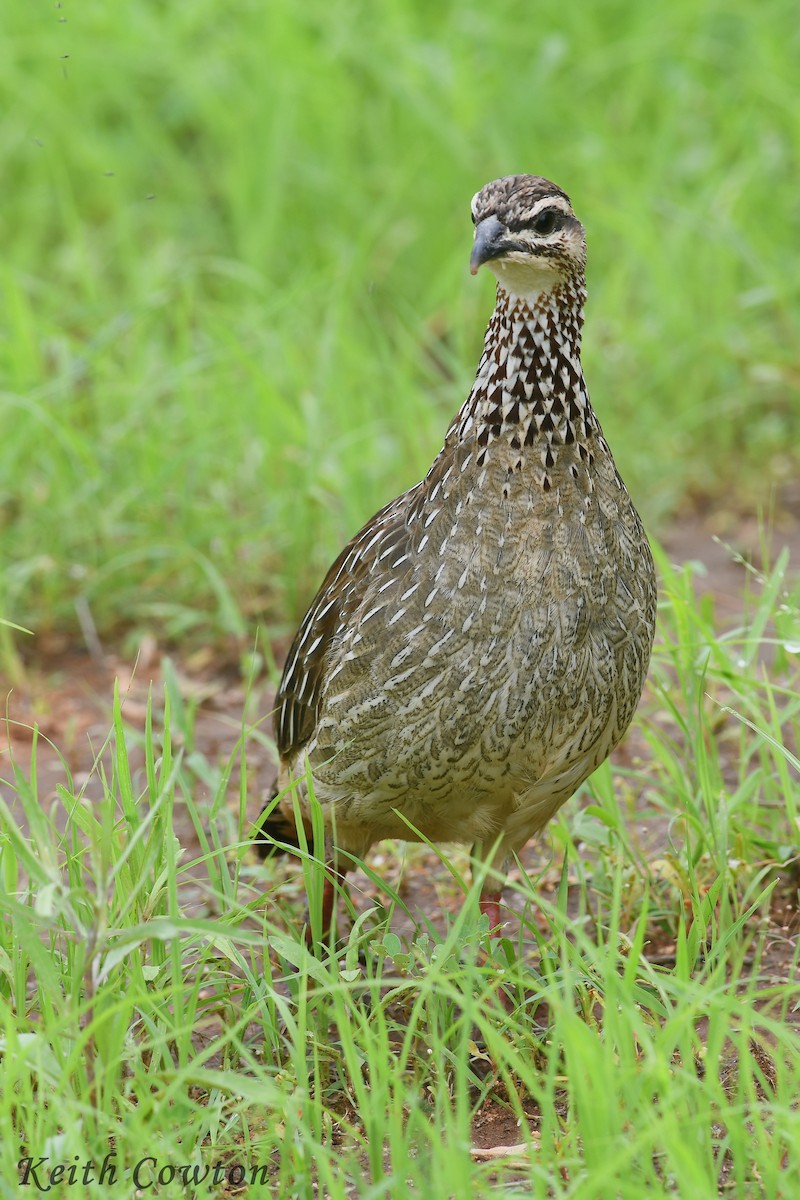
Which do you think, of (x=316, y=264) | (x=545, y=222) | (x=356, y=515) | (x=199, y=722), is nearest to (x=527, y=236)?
(x=545, y=222)

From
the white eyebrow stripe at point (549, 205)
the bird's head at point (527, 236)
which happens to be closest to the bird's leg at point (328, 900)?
the bird's head at point (527, 236)

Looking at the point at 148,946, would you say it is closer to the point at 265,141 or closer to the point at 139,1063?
the point at 139,1063

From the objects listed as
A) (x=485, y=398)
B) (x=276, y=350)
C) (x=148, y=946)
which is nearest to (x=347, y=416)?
(x=276, y=350)

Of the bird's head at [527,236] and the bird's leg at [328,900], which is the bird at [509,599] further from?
the bird's leg at [328,900]

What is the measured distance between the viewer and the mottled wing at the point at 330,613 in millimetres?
3703

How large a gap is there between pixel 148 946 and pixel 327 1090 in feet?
1.53

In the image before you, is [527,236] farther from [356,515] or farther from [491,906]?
[356,515]

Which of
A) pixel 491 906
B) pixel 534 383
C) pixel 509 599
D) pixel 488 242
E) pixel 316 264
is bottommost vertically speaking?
pixel 491 906

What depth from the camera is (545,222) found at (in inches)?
135

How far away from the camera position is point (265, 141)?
7.41m

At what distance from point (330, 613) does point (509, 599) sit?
0.60 m

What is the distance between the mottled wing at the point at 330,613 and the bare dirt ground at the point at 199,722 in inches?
16.3

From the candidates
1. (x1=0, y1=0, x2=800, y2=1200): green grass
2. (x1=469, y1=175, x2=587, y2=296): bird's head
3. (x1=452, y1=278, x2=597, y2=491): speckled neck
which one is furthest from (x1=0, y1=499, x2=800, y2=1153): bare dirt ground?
(x1=469, y1=175, x2=587, y2=296): bird's head

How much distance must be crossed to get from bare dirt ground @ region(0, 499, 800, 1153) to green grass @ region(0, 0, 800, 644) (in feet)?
0.59
